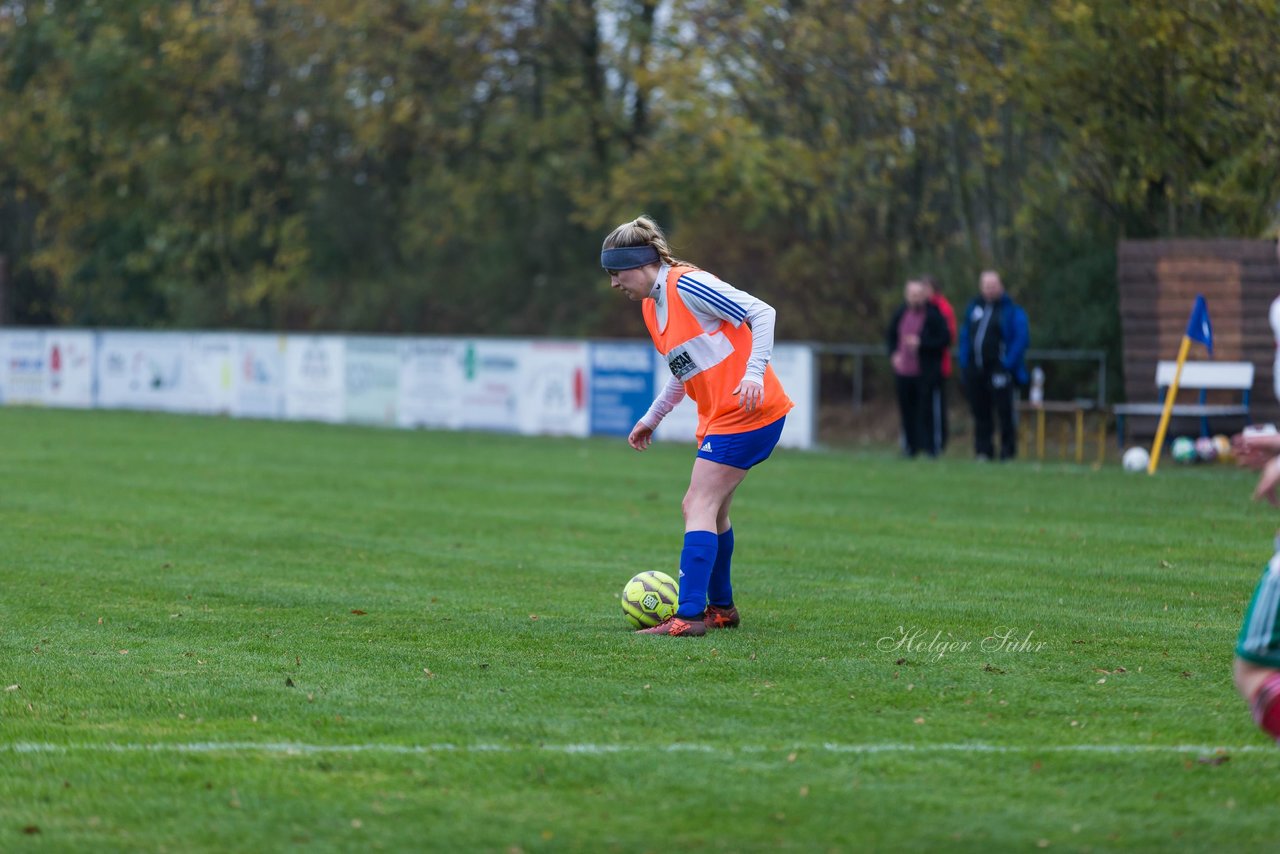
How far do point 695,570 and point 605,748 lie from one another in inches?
88.4

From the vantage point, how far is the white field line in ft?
18.5

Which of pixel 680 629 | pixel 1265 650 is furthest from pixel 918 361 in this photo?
pixel 1265 650

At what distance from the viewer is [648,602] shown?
8.14 m

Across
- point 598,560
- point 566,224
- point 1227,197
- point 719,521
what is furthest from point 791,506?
point 566,224

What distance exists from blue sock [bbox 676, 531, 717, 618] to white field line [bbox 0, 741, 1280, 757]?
2.11 metres

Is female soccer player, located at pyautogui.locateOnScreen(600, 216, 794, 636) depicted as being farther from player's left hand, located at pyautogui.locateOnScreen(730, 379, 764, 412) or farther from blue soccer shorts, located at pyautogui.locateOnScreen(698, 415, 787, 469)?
player's left hand, located at pyautogui.locateOnScreen(730, 379, 764, 412)

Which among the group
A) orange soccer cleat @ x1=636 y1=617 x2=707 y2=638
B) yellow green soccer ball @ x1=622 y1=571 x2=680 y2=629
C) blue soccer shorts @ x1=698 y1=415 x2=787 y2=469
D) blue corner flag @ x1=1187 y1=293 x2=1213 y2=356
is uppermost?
blue corner flag @ x1=1187 y1=293 x2=1213 y2=356

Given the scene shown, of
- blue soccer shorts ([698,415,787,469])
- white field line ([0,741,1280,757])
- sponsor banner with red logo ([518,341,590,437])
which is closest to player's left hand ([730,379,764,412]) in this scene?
blue soccer shorts ([698,415,787,469])

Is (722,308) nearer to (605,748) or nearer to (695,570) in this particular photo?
(695,570)

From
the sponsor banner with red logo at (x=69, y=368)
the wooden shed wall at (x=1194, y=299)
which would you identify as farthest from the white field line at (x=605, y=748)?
the sponsor banner with red logo at (x=69, y=368)

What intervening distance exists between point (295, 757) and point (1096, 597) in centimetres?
531

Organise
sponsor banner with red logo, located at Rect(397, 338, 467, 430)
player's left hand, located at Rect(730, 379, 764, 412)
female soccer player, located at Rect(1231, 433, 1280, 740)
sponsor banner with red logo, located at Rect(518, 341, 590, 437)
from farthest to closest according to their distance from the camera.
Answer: sponsor banner with red logo, located at Rect(397, 338, 467, 430), sponsor banner with red logo, located at Rect(518, 341, 590, 437), player's left hand, located at Rect(730, 379, 764, 412), female soccer player, located at Rect(1231, 433, 1280, 740)

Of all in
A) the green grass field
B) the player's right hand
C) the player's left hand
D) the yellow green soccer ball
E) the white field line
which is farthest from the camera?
the player's right hand

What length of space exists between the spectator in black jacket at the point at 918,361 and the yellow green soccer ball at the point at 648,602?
482 inches
